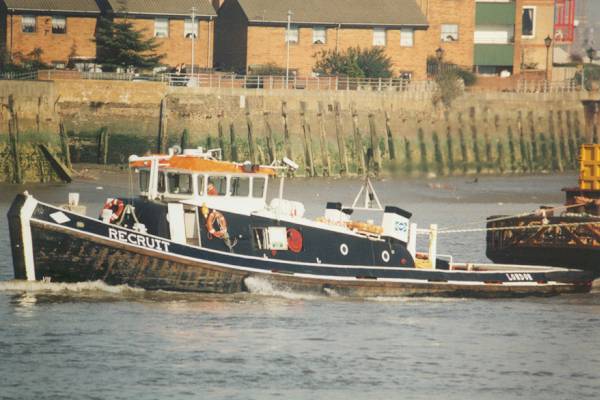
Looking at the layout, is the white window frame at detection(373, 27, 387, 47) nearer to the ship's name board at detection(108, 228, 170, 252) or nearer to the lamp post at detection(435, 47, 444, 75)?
the lamp post at detection(435, 47, 444, 75)

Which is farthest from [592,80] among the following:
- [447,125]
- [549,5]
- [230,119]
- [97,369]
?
[97,369]

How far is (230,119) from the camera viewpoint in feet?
292

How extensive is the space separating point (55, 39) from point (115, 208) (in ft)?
177

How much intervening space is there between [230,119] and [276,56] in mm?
12525

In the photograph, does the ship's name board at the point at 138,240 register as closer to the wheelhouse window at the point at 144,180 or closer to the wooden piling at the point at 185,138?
the wheelhouse window at the point at 144,180

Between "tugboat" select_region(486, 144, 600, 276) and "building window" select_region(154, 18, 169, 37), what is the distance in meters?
48.5

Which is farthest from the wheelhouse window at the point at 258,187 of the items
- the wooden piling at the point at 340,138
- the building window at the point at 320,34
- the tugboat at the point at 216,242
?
the building window at the point at 320,34

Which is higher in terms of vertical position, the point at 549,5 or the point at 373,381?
the point at 549,5

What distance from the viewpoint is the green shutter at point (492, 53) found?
113938 millimetres

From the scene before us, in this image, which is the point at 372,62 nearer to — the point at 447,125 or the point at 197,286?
the point at 447,125

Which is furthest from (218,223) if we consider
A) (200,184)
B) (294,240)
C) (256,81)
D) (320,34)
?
(320,34)

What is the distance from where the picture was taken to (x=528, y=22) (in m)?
121

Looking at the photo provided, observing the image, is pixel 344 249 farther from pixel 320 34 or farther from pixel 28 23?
pixel 320 34

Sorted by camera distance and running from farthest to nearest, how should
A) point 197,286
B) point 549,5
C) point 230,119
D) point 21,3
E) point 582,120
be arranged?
1. point 549,5
2. point 582,120
3. point 21,3
4. point 230,119
5. point 197,286
